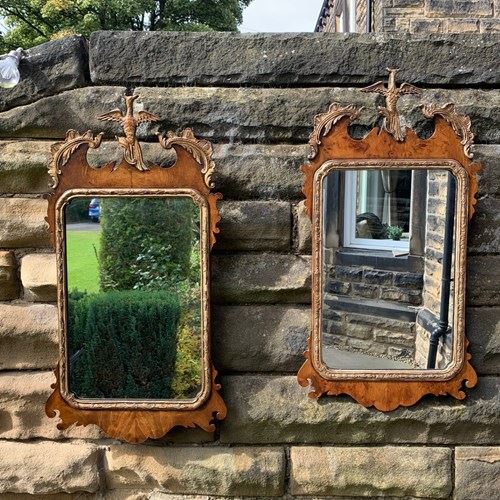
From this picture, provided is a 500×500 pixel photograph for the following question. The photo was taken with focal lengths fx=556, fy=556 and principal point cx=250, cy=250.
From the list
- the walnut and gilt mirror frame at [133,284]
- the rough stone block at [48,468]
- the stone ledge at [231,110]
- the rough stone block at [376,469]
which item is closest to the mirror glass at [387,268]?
the stone ledge at [231,110]

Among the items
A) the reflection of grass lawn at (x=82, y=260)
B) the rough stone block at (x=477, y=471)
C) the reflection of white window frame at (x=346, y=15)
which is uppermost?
the reflection of white window frame at (x=346, y=15)

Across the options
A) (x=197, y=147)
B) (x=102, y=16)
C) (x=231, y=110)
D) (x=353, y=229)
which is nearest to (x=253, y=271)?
(x=353, y=229)

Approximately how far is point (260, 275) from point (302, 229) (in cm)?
23

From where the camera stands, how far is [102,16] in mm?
12086

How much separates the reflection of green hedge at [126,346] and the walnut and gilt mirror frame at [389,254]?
532 mm

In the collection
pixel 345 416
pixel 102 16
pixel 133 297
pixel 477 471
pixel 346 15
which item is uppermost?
pixel 102 16

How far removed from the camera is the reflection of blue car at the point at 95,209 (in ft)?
6.60

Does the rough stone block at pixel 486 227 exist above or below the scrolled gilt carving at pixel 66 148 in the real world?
below

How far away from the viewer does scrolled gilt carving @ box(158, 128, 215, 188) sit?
6.50 feet

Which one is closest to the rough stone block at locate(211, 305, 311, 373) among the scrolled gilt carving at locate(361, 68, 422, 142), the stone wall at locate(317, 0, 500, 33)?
the scrolled gilt carving at locate(361, 68, 422, 142)

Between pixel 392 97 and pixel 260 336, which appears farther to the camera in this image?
pixel 260 336

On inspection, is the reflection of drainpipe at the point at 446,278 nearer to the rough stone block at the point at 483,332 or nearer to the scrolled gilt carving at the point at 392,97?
the rough stone block at the point at 483,332

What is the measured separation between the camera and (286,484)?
2.18 metres

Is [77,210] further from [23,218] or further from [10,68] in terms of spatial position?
[10,68]
